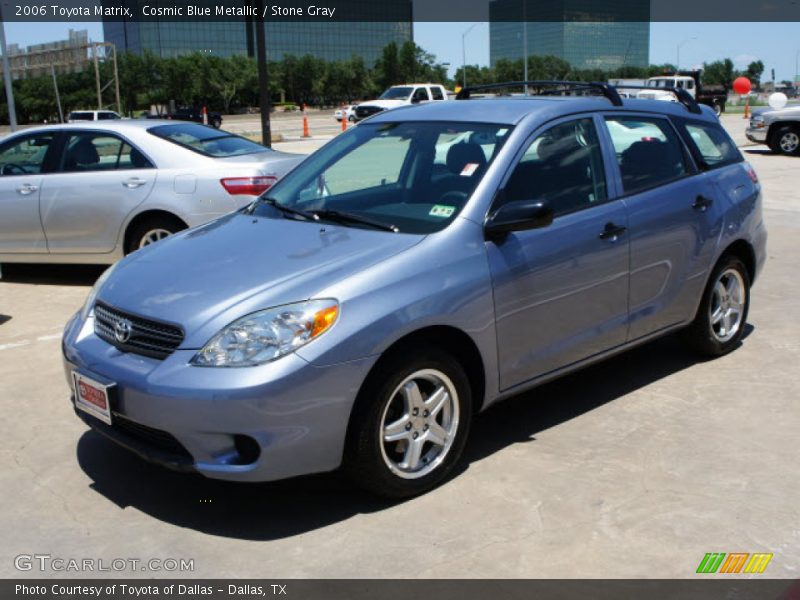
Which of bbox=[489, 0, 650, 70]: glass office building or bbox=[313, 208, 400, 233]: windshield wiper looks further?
bbox=[489, 0, 650, 70]: glass office building

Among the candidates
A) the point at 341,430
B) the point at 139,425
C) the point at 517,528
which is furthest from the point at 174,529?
the point at 517,528

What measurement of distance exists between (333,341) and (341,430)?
0.37 meters

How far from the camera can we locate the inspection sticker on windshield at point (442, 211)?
13.5 ft

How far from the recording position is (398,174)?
15.7 ft

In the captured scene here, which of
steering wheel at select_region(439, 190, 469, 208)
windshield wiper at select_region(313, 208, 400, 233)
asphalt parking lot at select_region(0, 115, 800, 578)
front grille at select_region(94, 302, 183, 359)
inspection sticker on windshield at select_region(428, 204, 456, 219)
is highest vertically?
steering wheel at select_region(439, 190, 469, 208)

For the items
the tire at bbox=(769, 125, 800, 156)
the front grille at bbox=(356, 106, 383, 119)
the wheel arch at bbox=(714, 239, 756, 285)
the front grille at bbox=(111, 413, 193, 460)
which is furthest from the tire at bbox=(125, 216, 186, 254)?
the front grille at bbox=(356, 106, 383, 119)

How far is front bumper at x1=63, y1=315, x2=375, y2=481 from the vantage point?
3344mm

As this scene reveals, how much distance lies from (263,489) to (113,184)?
480cm

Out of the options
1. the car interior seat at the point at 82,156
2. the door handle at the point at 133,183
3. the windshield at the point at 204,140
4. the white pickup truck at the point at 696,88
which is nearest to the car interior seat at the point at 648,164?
the windshield at the point at 204,140

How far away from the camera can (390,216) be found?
4277 millimetres

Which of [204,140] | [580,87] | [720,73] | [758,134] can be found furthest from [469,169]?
[720,73]

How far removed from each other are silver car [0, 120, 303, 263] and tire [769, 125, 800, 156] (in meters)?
16.0

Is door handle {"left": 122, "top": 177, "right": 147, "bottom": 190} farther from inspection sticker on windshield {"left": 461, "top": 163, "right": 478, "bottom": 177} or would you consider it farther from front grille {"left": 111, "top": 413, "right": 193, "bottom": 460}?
front grille {"left": 111, "top": 413, "right": 193, "bottom": 460}

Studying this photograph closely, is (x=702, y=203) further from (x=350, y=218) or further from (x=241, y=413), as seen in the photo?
(x=241, y=413)
